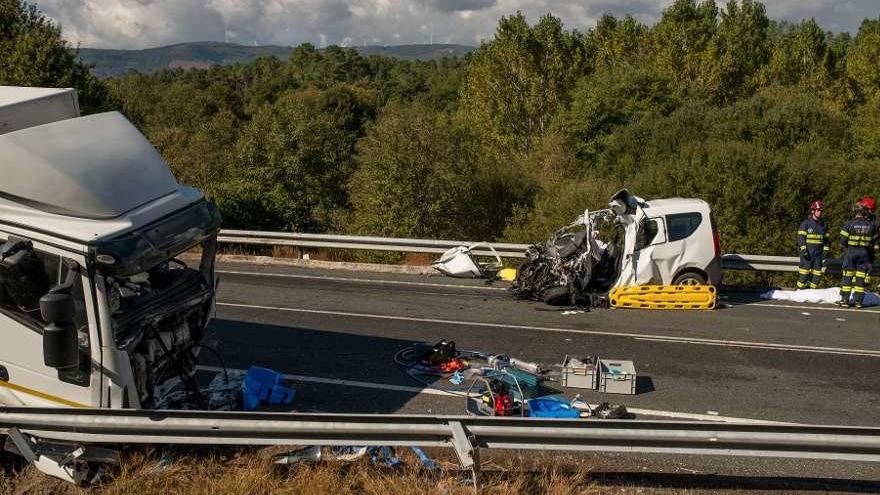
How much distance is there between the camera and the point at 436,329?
424 inches

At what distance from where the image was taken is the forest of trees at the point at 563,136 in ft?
90.2

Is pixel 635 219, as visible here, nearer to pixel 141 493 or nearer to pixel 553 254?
pixel 553 254

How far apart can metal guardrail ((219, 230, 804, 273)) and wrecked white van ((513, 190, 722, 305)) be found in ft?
6.06

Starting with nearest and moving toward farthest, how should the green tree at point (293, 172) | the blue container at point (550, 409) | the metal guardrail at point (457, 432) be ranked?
1. the metal guardrail at point (457, 432)
2. the blue container at point (550, 409)
3. the green tree at point (293, 172)

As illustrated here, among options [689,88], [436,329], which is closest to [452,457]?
[436,329]

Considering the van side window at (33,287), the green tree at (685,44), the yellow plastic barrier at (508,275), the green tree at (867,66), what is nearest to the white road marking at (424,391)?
the van side window at (33,287)

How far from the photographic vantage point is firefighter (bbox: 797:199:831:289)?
13.2 metres

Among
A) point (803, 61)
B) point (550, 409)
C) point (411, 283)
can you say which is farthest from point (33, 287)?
point (803, 61)

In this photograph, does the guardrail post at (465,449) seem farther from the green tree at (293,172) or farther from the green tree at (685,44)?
the green tree at (685,44)

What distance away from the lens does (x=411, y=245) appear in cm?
1566

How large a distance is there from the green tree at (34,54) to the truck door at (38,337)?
895 inches

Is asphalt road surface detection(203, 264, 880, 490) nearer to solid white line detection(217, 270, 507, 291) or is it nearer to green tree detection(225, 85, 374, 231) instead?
solid white line detection(217, 270, 507, 291)

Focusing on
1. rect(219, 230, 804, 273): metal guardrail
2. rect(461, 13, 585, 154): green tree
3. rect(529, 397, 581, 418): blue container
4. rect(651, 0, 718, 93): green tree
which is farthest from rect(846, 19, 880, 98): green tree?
rect(529, 397, 581, 418): blue container

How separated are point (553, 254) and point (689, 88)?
37653 mm
